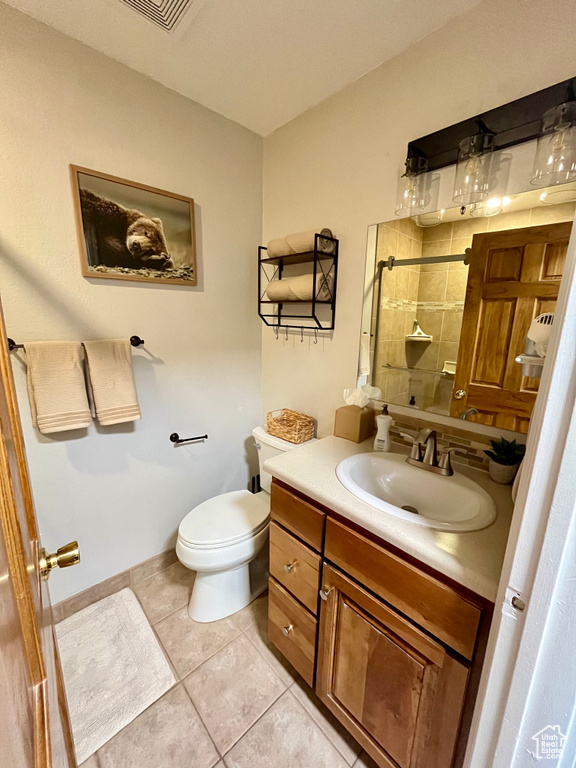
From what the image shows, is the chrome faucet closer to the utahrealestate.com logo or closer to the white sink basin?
the white sink basin

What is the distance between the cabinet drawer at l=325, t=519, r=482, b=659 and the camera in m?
0.69

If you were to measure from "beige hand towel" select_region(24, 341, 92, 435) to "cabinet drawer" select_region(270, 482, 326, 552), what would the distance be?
0.86 meters

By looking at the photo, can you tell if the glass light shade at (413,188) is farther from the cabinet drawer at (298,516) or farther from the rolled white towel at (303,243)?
the cabinet drawer at (298,516)

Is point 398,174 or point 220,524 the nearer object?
point 398,174

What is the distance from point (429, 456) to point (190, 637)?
52.3 inches

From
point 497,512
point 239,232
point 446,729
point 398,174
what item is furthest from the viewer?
point 239,232

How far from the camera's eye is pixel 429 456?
112cm

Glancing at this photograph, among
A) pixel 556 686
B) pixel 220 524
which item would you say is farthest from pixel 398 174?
pixel 220 524

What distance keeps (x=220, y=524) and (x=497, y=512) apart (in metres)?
1.11

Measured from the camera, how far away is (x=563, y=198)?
2.97ft

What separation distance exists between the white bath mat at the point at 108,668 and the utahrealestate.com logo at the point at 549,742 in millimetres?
1250

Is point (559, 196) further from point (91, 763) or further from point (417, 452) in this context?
→ point (91, 763)

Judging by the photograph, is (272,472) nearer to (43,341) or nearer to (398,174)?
(43,341)

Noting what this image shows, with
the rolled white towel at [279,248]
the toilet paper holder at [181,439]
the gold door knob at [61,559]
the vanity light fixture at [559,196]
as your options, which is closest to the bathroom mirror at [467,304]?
the vanity light fixture at [559,196]
